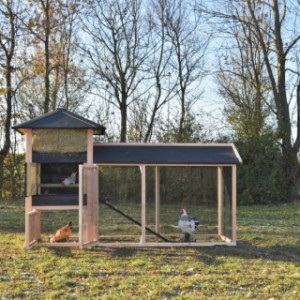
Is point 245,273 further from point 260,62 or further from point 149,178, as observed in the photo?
point 260,62

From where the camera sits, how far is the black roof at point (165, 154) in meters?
9.11

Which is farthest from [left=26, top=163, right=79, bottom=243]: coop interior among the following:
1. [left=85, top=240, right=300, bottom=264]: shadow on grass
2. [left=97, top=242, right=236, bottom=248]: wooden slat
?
[left=85, top=240, right=300, bottom=264]: shadow on grass

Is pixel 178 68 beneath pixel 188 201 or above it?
above

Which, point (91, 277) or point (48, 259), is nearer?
point (91, 277)

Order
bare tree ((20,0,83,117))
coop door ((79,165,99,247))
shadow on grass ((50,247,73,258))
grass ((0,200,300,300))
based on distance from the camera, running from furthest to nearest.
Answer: bare tree ((20,0,83,117)) < coop door ((79,165,99,247)) < shadow on grass ((50,247,73,258)) < grass ((0,200,300,300))

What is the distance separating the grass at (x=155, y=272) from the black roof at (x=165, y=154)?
5.29ft

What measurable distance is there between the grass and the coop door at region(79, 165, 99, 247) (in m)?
0.32

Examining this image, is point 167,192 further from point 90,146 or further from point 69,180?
point 90,146

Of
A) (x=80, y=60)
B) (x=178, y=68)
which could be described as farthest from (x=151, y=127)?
(x=80, y=60)

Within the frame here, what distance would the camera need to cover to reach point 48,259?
7848mm

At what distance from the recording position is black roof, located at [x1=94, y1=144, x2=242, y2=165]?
359 inches

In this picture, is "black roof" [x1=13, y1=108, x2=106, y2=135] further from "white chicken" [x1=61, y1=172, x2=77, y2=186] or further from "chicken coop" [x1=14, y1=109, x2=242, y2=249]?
"white chicken" [x1=61, y1=172, x2=77, y2=186]

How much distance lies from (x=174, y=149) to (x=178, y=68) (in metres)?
14.9

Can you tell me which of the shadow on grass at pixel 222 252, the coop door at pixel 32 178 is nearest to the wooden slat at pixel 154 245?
the shadow on grass at pixel 222 252
